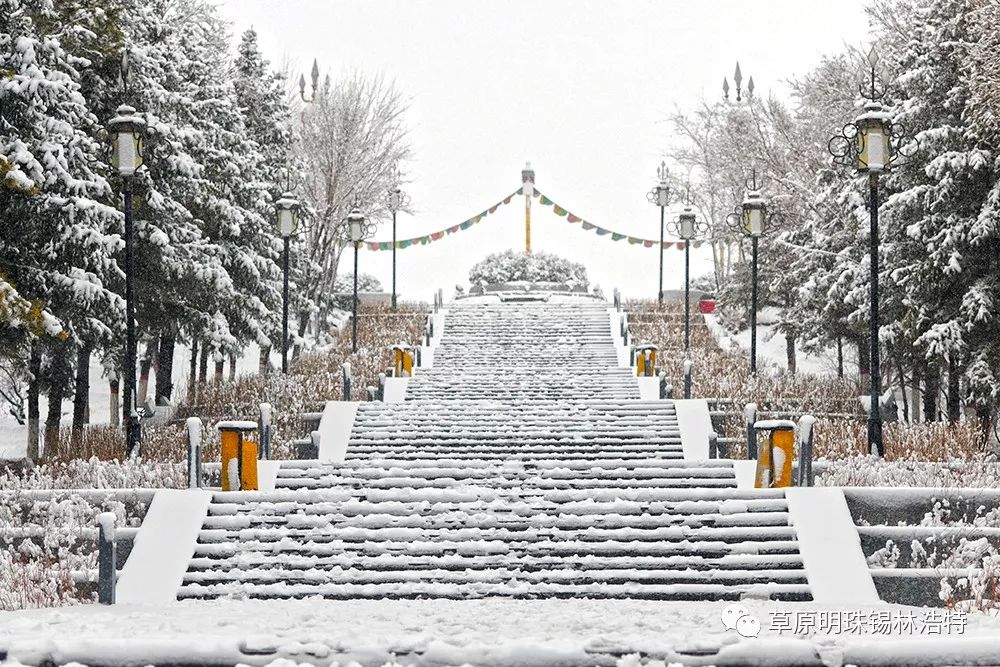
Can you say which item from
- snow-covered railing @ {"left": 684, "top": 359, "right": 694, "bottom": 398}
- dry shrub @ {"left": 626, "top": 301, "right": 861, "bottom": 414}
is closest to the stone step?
snow-covered railing @ {"left": 684, "top": 359, "right": 694, "bottom": 398}

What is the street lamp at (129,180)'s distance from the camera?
58.5 ft

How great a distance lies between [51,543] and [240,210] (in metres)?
17.3

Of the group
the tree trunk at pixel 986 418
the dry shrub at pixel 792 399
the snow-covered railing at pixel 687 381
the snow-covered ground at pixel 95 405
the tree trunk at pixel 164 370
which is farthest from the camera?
the snow-covered ground at pixel 95 405

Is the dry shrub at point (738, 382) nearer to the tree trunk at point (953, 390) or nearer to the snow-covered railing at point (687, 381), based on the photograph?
the snow-covered railing at point (687, 381)

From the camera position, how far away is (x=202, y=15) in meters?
38.4

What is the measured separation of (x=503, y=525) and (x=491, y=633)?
16.9ft

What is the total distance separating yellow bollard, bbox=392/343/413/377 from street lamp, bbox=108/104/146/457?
860 centimetres

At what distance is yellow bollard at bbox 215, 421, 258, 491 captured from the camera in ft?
50.7

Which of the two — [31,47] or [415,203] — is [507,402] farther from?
[415,203]

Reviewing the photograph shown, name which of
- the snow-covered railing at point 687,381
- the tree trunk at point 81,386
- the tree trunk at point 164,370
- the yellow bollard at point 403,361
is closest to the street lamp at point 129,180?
the tree trunk at point 81,386

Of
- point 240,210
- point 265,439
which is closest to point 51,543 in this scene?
point 265,439

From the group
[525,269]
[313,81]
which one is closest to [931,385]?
[525,269]

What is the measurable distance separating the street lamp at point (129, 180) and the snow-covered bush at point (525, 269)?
32465mm

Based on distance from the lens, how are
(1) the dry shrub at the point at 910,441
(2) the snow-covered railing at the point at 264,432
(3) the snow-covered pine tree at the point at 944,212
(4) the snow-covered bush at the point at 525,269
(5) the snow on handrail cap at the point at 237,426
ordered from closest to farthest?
(5) the snow on handrail cap at the point at 237,426 < (2) the snow-covered railing at the point at 264,432 < (1) the dry shrub at the point at 910,441 < (3) the snow-covered pine tree at the point at 944,212 < (4) the snow-covered bush at the point at 525,269
